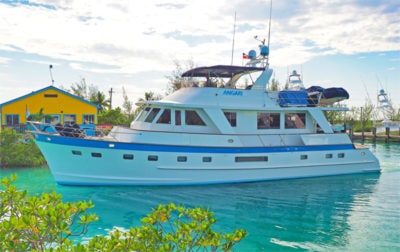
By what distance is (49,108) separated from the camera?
22.3 metres

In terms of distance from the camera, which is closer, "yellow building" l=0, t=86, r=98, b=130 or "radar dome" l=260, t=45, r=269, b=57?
"radar dome" l=260, t=45, r=269, b=57

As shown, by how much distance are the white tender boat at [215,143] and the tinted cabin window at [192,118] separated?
0.12ft

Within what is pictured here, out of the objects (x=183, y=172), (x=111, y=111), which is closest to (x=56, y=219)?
(x=183, y=172)

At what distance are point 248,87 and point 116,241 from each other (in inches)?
449

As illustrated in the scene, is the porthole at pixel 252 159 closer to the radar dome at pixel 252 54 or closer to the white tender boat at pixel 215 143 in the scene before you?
the white tender boat at pixel 215 143

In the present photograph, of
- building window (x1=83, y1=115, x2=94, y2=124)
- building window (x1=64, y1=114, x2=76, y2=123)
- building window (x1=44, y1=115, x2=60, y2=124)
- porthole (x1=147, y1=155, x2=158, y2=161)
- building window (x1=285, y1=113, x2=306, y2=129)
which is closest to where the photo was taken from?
porthole (x1=147, y1=155, x2=158, y2=161)

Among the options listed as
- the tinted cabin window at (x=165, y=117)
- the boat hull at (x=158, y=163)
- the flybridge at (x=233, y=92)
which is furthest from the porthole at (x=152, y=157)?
the flybridge at (x=233, y=92)

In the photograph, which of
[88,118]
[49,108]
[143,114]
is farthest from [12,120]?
[143,114]

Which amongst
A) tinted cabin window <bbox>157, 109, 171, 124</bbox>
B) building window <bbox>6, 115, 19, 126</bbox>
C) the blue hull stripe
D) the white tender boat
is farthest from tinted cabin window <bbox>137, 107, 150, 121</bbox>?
building window <bbox>6, 115, 19, 126</bbox>

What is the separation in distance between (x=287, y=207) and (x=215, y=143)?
11.6 feet

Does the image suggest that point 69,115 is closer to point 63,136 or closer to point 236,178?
point 63,136

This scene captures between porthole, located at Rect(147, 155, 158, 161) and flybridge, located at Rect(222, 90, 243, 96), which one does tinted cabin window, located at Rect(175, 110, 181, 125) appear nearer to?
porthole, located at Rect(147, 155, 158, 161)

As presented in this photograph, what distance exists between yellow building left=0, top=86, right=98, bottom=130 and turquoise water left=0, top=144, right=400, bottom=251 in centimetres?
933

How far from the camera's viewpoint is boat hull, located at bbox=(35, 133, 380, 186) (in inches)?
426
